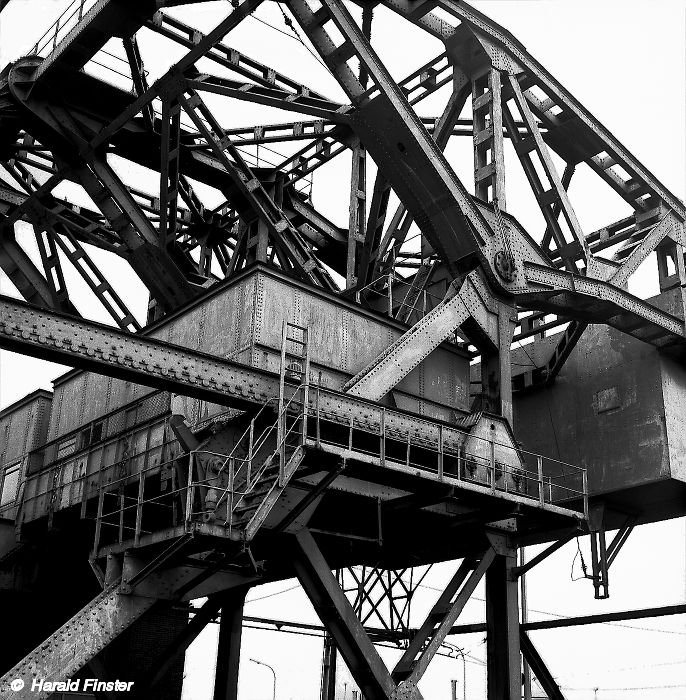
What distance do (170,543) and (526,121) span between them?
38.2ft

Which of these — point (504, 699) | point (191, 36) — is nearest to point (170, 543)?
point (504, 699)

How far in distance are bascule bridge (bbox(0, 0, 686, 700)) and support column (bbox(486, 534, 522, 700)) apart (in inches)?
1.9

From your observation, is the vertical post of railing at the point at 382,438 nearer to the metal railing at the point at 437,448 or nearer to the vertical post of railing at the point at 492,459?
the metal railing at the point at 437,448

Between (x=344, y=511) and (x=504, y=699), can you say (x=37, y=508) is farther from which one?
(x=504, y=699)

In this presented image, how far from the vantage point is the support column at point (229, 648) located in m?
20.1

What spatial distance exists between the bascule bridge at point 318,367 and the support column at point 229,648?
0.07 meters

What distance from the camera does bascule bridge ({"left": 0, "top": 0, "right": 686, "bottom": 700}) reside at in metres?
15.0

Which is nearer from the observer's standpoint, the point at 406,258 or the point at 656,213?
the point at 656,213

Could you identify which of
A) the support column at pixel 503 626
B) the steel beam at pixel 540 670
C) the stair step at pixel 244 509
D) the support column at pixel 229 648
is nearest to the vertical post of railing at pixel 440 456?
the stair step at pixel 244 509

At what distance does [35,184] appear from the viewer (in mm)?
25406

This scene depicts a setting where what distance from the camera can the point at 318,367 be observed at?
58.1 feet

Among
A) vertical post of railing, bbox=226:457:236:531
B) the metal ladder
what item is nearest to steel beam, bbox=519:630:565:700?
the metal ladder

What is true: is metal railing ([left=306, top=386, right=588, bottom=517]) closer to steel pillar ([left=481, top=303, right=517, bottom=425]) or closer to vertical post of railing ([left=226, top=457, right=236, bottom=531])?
steel pillar ([left=481, top=303, right=517, bottom=425])

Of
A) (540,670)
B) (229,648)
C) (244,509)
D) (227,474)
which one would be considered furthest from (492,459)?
(540,670)
